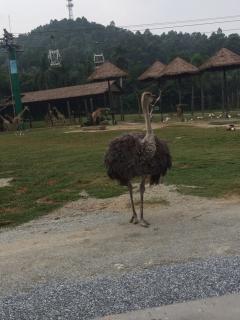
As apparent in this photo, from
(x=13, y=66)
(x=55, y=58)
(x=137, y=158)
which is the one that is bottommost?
(x=137, y=158)

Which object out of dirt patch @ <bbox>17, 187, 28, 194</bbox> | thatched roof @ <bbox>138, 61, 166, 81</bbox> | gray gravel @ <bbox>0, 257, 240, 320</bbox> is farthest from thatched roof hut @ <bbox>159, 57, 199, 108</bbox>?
gray gravel @ <bbox>0, 257, 240, 320</bbox>

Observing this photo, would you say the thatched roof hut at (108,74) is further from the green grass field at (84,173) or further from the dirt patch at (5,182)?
the dirt patch at (5,182)

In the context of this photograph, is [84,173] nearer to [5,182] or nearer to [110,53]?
[5,182]

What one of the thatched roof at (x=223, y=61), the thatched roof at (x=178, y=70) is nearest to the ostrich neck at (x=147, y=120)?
the thatched roof at (x=223, y=61)

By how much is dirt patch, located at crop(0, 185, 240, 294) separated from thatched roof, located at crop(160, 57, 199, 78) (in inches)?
883

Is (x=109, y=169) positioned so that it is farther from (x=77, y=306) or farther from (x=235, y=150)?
(x=235, y=150)

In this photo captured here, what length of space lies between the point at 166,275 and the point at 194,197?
3938 millimetres

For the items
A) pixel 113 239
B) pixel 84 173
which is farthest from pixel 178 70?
pixel 113 239

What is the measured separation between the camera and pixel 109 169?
7.82 meters

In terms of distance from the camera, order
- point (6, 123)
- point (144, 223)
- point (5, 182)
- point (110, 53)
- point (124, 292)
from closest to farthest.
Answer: point (124, 292)
point (144, 223)
point (5, 182)
point (6, 123)
point (110, 53)

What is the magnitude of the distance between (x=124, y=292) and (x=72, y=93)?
3286 centimetres

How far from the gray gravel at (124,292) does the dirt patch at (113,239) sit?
0.95 feet

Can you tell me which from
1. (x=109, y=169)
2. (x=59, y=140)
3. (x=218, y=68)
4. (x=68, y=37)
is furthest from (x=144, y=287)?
(x=68, y=37)

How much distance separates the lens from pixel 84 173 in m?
12.7
